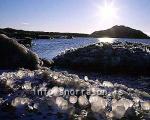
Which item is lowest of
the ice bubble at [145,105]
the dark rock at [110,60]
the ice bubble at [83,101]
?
the dark rock at [110,60]

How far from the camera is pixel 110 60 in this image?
507 inches

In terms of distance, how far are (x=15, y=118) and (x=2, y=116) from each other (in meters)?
0.18

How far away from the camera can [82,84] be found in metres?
4.63

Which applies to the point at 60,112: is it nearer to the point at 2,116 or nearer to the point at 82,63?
the point at 2,116

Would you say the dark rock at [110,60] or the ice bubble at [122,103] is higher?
the ice bubble at [122,103]

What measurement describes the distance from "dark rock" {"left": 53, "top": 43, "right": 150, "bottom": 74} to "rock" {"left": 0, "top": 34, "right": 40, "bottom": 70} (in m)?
→ 2.80

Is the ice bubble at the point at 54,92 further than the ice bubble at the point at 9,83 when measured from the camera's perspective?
No

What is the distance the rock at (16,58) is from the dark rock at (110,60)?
2802 millimetres

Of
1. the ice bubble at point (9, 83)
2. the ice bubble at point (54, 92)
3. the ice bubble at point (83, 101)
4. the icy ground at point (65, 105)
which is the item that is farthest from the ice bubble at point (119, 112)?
the ice bubble at point (9, 83)

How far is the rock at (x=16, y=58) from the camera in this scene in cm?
1050

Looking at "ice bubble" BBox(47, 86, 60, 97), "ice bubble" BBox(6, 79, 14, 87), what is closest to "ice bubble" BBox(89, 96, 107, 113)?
"ice bubble" BBox(47, 86, 60, 97)

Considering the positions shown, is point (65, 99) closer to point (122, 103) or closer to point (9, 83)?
point (122, 103)

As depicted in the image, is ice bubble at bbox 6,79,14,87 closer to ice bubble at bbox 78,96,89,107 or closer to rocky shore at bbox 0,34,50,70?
ice bubble at bbox 78,96,89,107

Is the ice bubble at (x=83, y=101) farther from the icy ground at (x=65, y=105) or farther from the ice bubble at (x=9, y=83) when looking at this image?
the ice bubble at (x=9, y=83)
